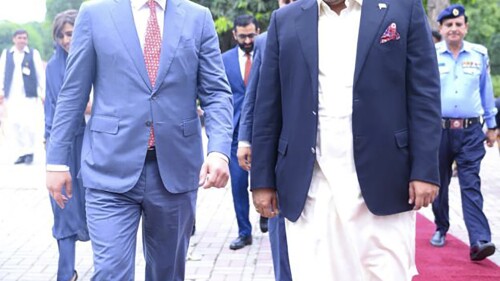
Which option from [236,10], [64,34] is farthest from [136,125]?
[236,10]

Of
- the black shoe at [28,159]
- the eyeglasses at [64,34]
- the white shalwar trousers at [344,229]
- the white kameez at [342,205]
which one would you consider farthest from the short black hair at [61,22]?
the black shoe at [28,159]

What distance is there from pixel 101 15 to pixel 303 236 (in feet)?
4.81

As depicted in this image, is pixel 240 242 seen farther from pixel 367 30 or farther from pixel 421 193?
pixel 367 30

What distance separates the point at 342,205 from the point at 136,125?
42.4 inches

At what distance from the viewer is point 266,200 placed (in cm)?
394

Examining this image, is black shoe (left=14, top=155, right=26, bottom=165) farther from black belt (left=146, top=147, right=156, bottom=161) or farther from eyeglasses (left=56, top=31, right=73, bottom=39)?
black belt (left=146, top=147, right=156, bottom=161)

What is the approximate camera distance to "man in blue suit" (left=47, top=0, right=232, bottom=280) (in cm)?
398

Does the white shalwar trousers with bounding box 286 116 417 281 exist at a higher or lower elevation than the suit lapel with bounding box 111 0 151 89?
lower

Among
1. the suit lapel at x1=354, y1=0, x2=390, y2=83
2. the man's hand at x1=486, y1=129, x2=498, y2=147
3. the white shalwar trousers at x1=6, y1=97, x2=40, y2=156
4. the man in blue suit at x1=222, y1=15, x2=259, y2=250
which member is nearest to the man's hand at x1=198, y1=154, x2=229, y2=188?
the suit lapel at x1=354, y1=0, x2=390, y2=83

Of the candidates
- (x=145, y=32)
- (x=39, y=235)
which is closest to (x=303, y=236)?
(x=145, y=32)

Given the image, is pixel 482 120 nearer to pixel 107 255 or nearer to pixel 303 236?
pixel 303 236

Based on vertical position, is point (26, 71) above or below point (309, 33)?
below

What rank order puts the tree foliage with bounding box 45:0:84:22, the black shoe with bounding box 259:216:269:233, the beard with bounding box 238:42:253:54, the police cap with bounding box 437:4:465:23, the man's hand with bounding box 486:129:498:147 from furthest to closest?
1. the tree foliage with bounding box 45:0:84:22
2. the black shoe with bounding box 259:216:269:233
3. the beard with bounding box 238:42:253:54
4. the man's hand with bounding box 486:129:498:147
5. the police cap with bounding box 437:4:465:23

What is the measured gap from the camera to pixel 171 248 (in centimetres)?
420
